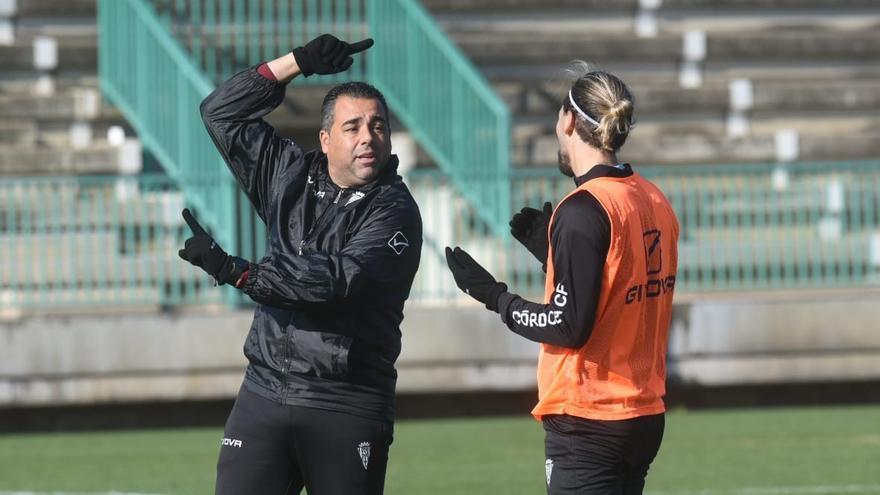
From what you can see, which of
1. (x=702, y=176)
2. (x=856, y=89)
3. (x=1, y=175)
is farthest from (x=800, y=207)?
(x=1, y=175)

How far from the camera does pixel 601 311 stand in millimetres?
4207

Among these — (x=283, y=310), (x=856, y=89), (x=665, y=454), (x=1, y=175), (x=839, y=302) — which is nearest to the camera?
(x=283, y=310)

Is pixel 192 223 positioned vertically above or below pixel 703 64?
below

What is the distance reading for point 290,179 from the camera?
4887 mm

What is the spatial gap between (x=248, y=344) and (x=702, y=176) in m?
8.29

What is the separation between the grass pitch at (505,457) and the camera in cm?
875

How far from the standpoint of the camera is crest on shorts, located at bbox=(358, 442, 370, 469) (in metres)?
4.70

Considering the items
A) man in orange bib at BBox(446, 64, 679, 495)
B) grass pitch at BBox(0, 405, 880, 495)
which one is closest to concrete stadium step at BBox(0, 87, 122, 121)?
grass pitch at BBox(0, 405, 880, 495)

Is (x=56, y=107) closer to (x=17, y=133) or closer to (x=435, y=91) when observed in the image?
(x=17, y=133)

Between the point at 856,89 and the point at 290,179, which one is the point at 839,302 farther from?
the point at 290,179

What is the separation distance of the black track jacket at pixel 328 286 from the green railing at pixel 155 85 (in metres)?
8.36

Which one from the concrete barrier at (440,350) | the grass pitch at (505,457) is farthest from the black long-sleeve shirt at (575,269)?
the concrete barrier at (440,350)

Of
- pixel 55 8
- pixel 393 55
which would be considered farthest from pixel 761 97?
pixel 55 8

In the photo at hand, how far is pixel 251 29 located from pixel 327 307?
11.5 metres
